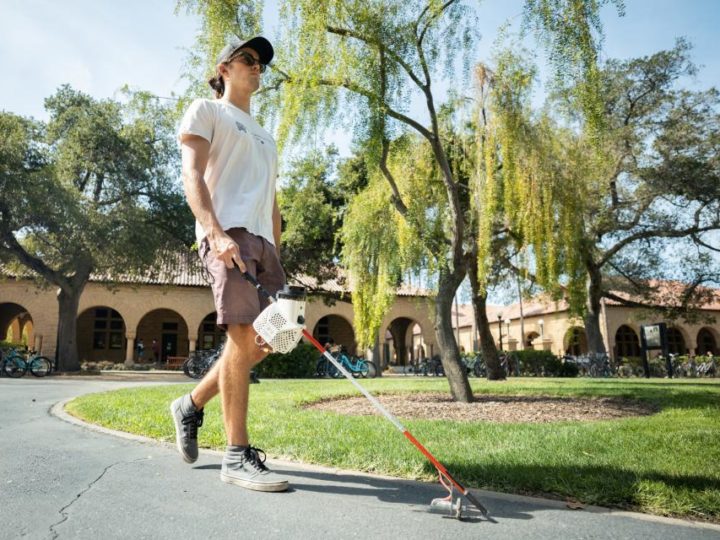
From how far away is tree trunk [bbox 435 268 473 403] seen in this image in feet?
26.4

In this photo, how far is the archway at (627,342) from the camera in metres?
42.5

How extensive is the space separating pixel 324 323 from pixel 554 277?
2817 centimetres

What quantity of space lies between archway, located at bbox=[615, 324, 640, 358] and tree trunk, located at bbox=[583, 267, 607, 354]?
74.2ft

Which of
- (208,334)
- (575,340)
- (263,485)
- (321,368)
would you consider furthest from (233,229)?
(575,340)

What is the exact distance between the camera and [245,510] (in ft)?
8.01

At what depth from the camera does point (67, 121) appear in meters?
21.8

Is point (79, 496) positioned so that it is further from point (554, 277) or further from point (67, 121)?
point (67, 121)

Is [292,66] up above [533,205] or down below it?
above

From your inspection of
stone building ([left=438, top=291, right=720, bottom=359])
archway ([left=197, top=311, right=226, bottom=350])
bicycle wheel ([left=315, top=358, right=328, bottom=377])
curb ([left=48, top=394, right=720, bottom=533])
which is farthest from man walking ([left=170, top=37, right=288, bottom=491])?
stone building ([left=438, top=291, right=720, bottom=359])

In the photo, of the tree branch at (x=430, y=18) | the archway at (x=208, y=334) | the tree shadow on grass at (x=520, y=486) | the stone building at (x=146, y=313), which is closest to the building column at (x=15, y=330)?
the stone building at (x=146, y=313)

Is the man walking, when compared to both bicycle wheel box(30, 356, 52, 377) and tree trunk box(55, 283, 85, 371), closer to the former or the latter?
bicycle wheel box(30, 356, 52, 377)

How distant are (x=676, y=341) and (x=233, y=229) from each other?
50.5 meters

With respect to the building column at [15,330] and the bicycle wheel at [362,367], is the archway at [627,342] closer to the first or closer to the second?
the bicycle wheel at [362,367]

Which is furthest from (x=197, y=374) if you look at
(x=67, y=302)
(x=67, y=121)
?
(x=67, y=121)
